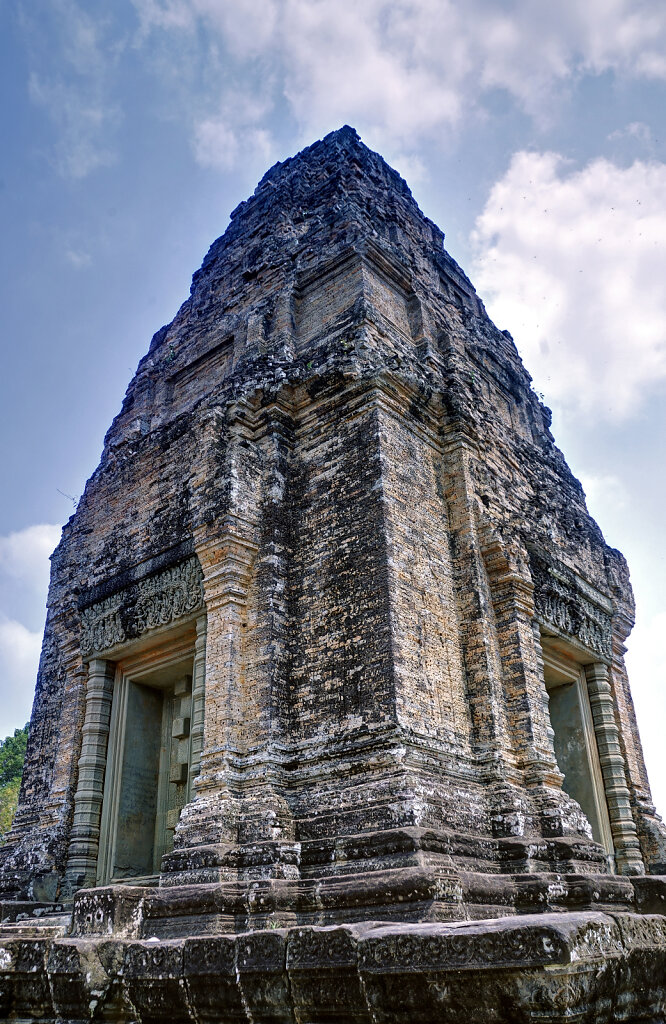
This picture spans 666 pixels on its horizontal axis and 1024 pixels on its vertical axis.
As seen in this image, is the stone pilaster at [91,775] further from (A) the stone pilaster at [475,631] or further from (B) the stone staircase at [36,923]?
(A) the stone pilaster at [475,631]

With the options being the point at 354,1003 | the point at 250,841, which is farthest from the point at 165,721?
the point at 354,1003

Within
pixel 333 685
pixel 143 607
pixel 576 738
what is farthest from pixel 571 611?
pixel 143 607

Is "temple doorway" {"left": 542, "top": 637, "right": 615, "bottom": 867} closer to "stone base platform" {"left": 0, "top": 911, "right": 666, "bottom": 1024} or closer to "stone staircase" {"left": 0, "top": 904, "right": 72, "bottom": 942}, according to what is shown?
"stone base platform" {"left": 0, "top": 911, "right": 666, "bottom": 1024}

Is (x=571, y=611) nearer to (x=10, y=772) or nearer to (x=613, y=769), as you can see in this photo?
(x=613, y=769)

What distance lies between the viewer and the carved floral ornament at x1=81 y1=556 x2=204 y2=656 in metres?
10.1

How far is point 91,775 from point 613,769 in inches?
290

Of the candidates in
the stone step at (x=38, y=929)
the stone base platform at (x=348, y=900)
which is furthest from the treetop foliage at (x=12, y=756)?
the stone base platform at (x=348, y=900)

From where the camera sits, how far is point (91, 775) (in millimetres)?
10430

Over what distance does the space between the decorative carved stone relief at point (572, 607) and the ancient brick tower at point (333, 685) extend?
0.18 feet

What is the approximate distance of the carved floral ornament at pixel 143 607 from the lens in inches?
396

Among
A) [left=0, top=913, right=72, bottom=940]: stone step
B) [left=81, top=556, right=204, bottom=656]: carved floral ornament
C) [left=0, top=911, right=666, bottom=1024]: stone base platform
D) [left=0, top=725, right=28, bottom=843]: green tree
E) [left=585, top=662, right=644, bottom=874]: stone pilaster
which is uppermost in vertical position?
[left=0, top=725, right=28, bottom=843]: green tree

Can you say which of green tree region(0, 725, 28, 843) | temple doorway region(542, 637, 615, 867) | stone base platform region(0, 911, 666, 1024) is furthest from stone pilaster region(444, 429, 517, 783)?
green tree region(0, 725, 28, 843)

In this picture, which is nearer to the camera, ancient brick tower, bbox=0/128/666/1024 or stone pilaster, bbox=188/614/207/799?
ancient brick tower, bbox=0/128/666/1024

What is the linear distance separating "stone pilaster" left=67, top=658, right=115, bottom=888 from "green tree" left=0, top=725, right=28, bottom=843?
24578 millimetres
